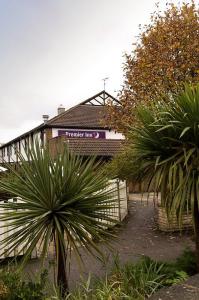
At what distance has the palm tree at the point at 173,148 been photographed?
220 inches

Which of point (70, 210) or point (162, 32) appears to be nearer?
point (70, 210)

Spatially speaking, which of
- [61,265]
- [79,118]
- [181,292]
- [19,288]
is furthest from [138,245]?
[79,118]

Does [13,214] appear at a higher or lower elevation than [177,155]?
lower

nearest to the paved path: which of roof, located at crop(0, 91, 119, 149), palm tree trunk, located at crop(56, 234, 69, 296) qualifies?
palm tree trunk, located at crop(56, 234, 69, 296)

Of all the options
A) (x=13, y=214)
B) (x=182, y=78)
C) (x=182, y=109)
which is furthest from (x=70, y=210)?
(x=182, y=78)

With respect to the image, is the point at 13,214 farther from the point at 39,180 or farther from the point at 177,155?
the point at 177,155

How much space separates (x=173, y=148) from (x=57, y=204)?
1867 mm

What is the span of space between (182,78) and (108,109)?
3.93 metres

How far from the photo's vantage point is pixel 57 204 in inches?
202

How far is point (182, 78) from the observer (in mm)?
12656

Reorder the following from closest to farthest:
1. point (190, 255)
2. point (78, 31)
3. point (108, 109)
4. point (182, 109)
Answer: point (182, 109) < point (190, 255) < point (78, 31) < point (108, 109)

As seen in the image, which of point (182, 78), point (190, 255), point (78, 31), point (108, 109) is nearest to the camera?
point (190, 255)

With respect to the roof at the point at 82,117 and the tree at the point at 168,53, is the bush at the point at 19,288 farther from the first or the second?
the roof at the point at 82,117

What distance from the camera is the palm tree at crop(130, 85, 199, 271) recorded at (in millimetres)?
5598
